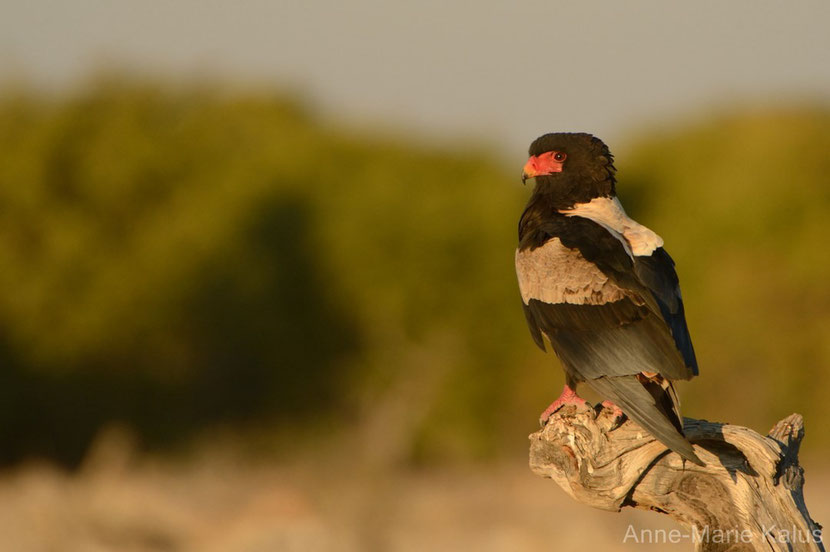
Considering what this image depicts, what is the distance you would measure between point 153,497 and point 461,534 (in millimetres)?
3925

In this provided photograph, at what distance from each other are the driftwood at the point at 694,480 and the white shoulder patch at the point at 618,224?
1.15 metres

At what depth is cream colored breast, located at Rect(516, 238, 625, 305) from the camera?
6770 millimetres

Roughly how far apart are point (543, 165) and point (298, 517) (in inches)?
242

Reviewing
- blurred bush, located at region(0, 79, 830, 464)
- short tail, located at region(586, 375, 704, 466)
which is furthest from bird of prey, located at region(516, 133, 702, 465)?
blurred bush, located at region(0, 79, 830, 464)

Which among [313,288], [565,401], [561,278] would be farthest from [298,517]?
[313,288]

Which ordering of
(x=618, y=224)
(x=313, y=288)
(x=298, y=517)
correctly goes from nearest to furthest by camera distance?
(x=618, y=224) < (x=298, y=517) < (x=313, y=288)

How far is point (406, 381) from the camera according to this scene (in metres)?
27.6

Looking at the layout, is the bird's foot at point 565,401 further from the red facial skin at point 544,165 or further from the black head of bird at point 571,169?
the red facial skin at point 544,165

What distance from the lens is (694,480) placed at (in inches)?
250

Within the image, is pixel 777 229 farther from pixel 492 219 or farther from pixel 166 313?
pixel 166 313

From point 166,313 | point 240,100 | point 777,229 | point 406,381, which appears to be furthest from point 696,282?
point 240,100

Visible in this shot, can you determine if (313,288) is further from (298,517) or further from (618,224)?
(618,224)

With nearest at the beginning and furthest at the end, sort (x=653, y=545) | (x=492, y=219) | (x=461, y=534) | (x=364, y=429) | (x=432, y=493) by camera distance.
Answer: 1. (x=653, y=545)
2. (x=461, y=534)
3. (x=432, y=493)
4. (x=364, y=429)
5. (x=492, y=219)

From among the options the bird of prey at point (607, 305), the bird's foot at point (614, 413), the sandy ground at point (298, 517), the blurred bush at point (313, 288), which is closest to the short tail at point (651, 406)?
the bird of prey at point (607, 305)
